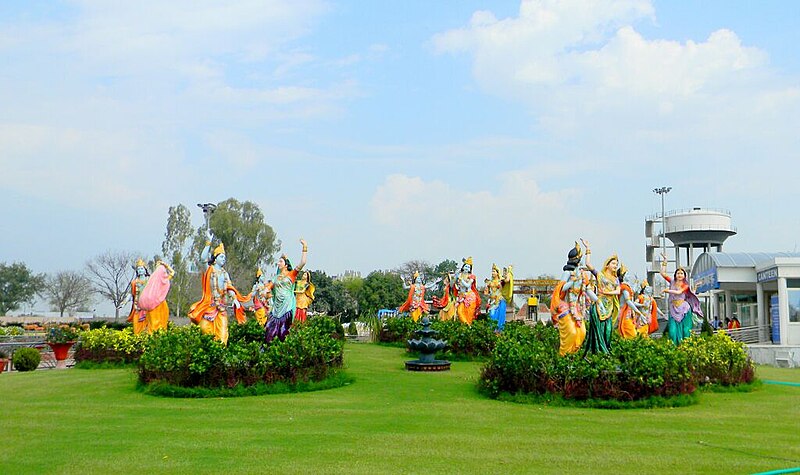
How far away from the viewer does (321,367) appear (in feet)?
39.1

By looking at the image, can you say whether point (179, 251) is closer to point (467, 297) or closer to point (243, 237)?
point (243, 237)

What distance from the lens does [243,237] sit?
151 ft

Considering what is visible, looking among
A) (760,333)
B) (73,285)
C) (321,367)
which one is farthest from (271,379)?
(73,285)

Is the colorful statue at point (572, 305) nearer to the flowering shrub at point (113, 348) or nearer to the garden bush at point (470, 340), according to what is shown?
the garden bush at point (470, 340)

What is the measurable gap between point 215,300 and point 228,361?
2.24 metres

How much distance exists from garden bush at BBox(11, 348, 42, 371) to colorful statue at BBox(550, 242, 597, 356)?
491 inches

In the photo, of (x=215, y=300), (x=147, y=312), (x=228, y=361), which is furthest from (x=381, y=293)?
(x=228, y=361)

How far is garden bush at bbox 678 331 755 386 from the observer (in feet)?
38.6

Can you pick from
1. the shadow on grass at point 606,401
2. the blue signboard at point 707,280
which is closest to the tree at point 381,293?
the blue signboard at point 707,280

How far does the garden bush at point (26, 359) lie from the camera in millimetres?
15812

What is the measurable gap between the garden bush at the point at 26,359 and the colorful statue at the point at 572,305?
12484mm

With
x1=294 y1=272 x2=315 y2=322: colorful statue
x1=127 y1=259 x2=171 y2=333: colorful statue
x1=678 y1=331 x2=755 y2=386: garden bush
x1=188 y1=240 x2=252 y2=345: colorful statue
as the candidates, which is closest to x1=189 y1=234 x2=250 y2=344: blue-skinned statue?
x1=188 y1=240 x2=252 y2=345: colorful statue

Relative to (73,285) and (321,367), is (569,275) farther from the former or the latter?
(73,285)

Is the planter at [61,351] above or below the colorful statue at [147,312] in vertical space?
below
